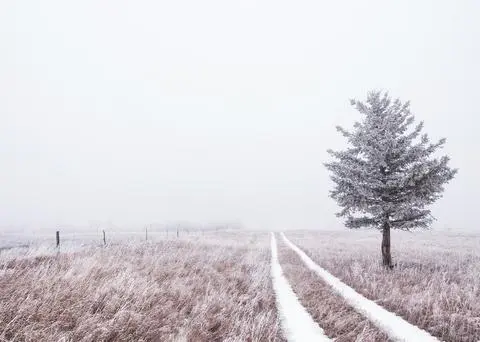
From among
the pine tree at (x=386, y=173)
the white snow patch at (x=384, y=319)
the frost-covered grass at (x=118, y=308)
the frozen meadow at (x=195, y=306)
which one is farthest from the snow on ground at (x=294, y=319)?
the pine tree at (x=386, y=173)

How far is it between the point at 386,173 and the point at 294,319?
1043 cm

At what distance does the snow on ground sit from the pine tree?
20.2 feet

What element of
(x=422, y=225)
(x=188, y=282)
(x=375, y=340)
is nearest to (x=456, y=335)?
(x=375, y=340)

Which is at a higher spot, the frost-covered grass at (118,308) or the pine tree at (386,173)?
the pine tree at (386,173)

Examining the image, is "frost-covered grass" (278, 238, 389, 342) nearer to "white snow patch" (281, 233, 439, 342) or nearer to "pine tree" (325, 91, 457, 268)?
"white snow patch" (281, 233, 439, 342)

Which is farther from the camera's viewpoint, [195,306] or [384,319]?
[384,319]

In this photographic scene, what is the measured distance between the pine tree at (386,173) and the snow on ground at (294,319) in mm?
6143

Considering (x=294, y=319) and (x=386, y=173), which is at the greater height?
(x=386, y=173)

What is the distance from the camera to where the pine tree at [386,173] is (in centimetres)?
1562

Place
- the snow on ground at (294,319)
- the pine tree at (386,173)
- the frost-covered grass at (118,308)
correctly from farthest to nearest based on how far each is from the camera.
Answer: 1. the pine tree at (386,173)
2. the snow on ground at (294,319)
3. the frost-covered grass at (118,308)

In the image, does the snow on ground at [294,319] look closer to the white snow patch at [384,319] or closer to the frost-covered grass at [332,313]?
the frost-covered grass at [332,313]

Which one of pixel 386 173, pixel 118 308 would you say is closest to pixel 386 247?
pixel 386 173

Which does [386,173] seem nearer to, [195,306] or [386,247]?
[386,247]

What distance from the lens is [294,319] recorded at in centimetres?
894
